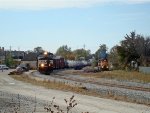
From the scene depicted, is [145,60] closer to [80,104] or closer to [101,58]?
[101,58]

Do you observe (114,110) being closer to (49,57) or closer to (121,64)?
(49,57)

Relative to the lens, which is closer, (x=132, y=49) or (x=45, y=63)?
(x=45, y=63)

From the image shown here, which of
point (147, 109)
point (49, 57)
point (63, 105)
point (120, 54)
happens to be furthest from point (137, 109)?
point (120, 54)

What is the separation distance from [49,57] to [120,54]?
52.3 feet

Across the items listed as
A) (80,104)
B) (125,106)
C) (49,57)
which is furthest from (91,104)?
(49,57)

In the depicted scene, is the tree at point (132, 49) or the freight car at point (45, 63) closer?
the freight car at point (45, 63)

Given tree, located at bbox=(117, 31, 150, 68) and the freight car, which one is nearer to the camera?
the freight car

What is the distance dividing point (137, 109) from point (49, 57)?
56675 mm

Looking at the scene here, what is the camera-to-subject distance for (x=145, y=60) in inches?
3324

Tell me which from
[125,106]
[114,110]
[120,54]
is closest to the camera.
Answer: [114,110]

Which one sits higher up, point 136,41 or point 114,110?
point 136,41

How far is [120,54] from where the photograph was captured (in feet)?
291

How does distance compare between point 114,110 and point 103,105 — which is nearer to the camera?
point 114,110

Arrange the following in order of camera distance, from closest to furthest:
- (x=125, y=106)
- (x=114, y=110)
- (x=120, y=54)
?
(x=114, y=110)
(x=125, y=106)
(x=120, y=54)
